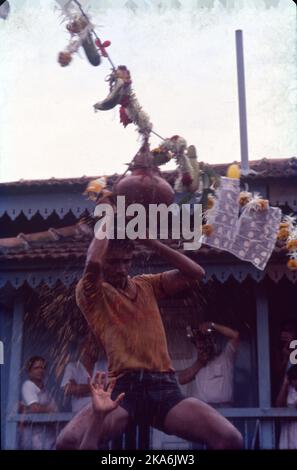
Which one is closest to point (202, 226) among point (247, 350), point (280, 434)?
point (247, 350)

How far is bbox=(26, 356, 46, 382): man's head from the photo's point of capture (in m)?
8.38

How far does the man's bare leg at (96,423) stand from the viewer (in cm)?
741

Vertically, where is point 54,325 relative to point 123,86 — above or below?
below

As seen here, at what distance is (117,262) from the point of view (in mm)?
7598

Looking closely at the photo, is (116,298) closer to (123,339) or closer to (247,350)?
(123,339)

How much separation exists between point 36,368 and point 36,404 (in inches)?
10.6

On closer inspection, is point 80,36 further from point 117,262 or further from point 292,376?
point 292,376

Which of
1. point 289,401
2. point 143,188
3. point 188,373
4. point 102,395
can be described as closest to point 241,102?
point 143,188

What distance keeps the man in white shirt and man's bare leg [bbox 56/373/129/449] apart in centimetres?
53

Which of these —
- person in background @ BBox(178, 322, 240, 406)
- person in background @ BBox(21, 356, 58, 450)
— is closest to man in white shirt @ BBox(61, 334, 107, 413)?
person in background @ BBox(21, 356, 58, 450)

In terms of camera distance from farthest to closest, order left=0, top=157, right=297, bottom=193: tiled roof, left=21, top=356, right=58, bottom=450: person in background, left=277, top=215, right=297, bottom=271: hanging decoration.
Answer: left=0, top=157, right=297, bottom=193: tiled roof → left=277, top=215, right=297, bottom=271: hanging decoration → left=21, top=356, right=58, bottom=450: person in background

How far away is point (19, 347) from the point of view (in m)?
8.58

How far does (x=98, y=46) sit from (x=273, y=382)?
2801 mm

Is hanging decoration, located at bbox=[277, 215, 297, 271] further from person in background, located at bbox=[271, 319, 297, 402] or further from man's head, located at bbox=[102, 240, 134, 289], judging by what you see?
man's head, located at bbox=[102, 240, 134, 289]
